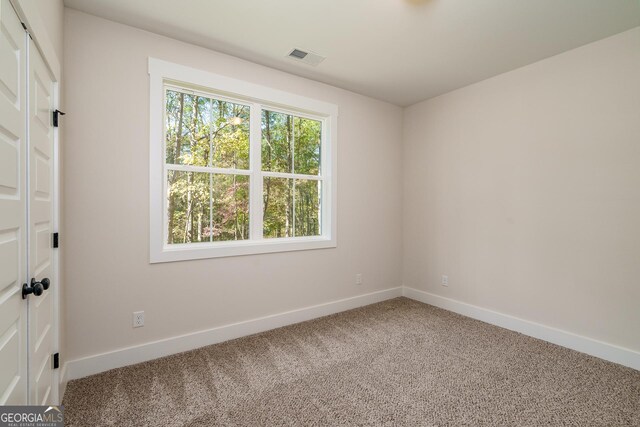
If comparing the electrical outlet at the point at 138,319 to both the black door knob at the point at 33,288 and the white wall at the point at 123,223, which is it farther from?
the black door knob at the point at 33,288

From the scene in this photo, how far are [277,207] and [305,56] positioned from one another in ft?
5.13

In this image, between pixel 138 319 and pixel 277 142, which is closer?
pixel 138 319

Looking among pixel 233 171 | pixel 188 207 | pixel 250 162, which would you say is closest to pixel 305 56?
pixel 250 162

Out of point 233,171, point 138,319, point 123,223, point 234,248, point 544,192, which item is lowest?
point 138,319

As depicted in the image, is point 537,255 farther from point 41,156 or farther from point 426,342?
point 41,156

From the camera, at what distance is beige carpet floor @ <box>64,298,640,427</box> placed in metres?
1.81

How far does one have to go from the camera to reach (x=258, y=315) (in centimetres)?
304

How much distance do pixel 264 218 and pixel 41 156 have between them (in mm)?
1901

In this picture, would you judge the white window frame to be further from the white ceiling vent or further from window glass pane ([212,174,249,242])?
the white ceiling vent

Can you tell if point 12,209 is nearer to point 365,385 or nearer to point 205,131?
point 205,131

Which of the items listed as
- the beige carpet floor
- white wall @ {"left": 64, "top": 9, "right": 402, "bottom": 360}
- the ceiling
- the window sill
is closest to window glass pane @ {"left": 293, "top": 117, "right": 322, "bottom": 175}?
white wall @ {"left": 64, "top": 9, "right": 402, "bottom": 360}

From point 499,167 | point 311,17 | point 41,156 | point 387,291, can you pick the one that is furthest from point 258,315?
point 499,167

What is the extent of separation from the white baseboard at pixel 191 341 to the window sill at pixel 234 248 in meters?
0.69

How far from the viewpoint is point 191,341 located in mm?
2652
